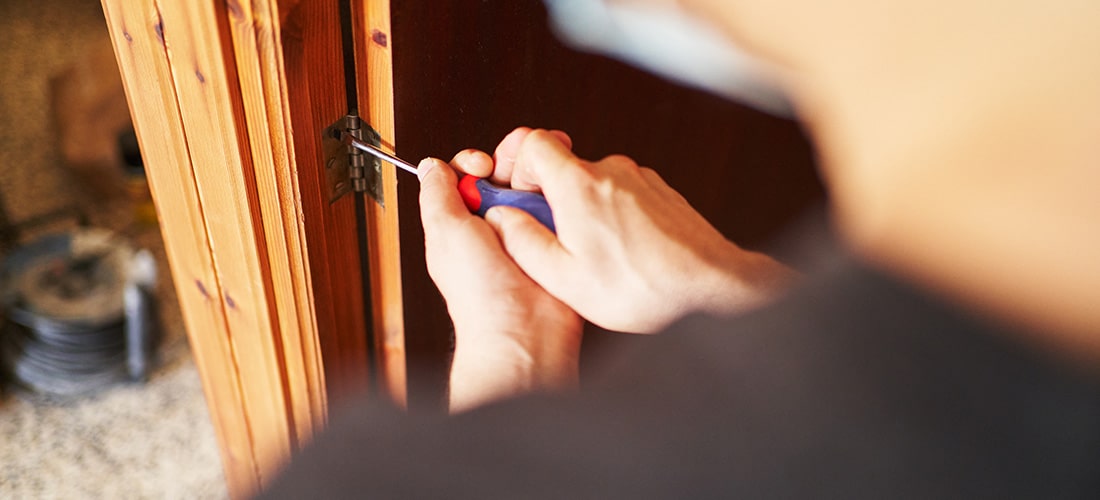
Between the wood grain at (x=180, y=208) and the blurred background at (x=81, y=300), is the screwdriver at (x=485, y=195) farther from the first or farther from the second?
the blurred background at (x=81, y=300)

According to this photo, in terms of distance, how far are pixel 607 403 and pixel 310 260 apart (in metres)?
0.48

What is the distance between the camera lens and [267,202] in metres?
0.69

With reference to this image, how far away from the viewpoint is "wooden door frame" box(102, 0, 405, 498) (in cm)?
60

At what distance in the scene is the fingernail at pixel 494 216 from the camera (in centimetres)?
60

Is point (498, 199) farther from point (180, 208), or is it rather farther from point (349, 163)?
point (180, 208)

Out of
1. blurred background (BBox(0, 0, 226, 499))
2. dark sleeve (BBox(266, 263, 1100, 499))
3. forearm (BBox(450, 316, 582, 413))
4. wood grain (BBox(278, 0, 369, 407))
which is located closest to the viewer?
dark sleeve (BBox(266, 263, 1100, 499))

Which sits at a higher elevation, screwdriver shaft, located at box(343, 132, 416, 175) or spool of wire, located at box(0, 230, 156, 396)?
screwdriver shaft, located at box(343, 132, 416, 175)

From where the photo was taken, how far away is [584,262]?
0.56 m

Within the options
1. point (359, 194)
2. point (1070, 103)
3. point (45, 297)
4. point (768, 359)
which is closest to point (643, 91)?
point (359, 194)

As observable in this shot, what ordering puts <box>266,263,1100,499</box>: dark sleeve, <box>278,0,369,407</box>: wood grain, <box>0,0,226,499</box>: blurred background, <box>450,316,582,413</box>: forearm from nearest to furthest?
<box>266,263,1100,499</box>: dark sleeve < <box>450,316,582,413</box>: forearm < <box>278,0,369,407</box>: wood grain < <box>0,0,226,499</box>: blurred background

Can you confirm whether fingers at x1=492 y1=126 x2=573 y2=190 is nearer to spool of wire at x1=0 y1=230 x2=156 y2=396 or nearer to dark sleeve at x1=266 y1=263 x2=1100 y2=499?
dark sleeve at x1=266 y1=263 x2=1100 y2=499

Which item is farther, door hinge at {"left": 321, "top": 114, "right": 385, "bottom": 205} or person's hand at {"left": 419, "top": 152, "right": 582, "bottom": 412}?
door hinge at {"left": 321, "top": 114, "right": 385, "bottom": 205}

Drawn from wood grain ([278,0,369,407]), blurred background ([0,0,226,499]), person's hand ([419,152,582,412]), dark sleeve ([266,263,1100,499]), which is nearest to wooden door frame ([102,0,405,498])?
wood grain ([278,0,369,407])

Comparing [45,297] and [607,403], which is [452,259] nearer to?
[607,403]
